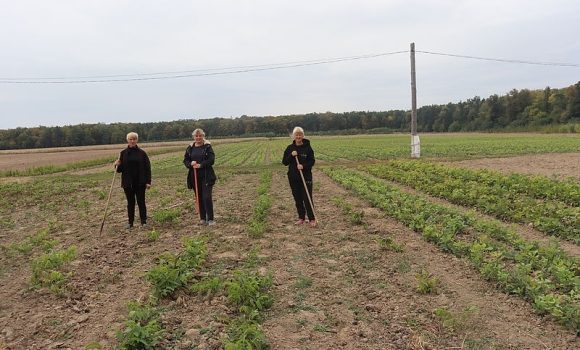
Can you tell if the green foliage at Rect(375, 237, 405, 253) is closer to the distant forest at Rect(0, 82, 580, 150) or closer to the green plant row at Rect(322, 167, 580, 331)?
the green plant row at Rect(322, 167, 580, 331)

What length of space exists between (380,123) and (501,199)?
119 meters

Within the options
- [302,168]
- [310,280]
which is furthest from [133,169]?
[310,280]

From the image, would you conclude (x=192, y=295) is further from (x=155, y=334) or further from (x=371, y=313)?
(x=371, y=313)

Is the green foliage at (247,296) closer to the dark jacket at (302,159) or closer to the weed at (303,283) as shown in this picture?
Result: the weed at (303,283)

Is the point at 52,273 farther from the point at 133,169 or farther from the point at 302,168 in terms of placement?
the point at 302,168

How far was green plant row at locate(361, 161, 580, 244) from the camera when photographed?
281 inches

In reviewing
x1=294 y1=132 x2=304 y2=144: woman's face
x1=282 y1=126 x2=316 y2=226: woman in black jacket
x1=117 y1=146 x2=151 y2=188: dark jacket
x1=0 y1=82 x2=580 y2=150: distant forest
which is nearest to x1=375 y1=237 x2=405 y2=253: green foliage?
x1=282 y1=126 x2=316 y2=226: woman in black jacket

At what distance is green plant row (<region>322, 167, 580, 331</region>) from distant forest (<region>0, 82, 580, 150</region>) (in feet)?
202

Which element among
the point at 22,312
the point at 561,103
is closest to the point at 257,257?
the point at 22,312

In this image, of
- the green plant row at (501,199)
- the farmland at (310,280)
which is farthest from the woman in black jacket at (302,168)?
the green plant row at (501,199)

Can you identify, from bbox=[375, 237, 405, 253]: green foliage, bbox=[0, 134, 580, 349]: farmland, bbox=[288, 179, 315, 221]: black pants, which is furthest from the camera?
bbox=[288, 179, 315, 221]: black pants

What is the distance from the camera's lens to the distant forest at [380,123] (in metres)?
78.6

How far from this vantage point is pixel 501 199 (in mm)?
9445

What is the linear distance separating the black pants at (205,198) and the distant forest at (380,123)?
211 ft
